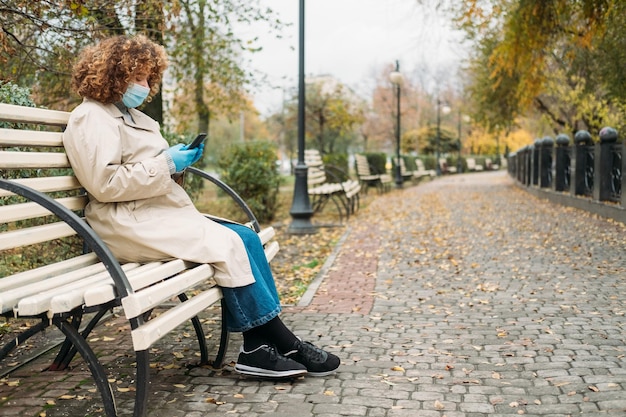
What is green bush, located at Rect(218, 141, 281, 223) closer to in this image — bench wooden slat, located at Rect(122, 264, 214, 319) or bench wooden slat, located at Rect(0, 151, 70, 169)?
bench wooden slat, located at Rect(0, 151, 70, 169)

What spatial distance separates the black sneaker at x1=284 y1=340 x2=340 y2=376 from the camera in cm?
359

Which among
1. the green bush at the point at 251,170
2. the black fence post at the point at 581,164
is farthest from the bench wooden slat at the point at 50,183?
the black fence post at the point at 581,164

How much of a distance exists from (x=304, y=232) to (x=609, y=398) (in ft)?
24.6

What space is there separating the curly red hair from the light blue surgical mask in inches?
1.0

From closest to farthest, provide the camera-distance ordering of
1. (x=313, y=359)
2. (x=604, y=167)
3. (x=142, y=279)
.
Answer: (x=142, y=279) → (x=313, y=359) → (x=604, y=167)

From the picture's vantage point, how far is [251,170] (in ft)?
35.9

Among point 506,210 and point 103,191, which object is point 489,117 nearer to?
point 506,210

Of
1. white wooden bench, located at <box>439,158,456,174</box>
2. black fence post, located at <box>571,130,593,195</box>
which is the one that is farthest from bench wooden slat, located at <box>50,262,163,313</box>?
white wooden bench, located at <box>439,158,456,174</box>

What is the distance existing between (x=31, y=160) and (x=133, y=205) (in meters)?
0.52

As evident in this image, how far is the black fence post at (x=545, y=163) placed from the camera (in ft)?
59.0

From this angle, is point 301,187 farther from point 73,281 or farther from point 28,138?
point 73,281

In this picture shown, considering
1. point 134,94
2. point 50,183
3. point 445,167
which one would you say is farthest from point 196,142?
point 445,167

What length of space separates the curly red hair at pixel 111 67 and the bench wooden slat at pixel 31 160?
36 centimetres

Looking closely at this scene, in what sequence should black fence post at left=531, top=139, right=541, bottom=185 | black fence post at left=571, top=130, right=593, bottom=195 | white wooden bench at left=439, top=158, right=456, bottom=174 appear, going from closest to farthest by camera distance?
black fence post at left=571, top=130, right=593, bottom=195 → black fence post at left=531, top=139, right=541, bottom=185 → white wooden bench at left=439, top=158, right=456, bottom=174
